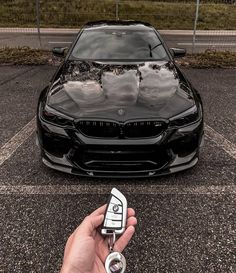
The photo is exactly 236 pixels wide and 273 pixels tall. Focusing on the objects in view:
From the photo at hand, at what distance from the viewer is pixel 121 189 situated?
3.45m

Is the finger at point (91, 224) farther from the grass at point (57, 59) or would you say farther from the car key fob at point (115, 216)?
the grass at point (57, 59)

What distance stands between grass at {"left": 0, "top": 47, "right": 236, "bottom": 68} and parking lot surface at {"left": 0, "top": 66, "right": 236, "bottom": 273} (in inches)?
170

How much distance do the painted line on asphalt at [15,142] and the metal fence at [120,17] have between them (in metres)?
7.63

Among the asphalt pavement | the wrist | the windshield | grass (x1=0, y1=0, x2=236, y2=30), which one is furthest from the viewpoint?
grass (x1=0, y1=0, x2=236, y2=30)

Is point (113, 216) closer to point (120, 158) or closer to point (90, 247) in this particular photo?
point (90, 247)

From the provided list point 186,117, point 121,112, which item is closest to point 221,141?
point 186,117

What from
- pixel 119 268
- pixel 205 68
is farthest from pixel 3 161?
pixel 205 68

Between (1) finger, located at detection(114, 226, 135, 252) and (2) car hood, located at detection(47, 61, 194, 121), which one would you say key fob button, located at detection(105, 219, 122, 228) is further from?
(2) car hood, located at detection(47, 61, 194, 121)

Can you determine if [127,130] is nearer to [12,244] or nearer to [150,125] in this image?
[150,125]

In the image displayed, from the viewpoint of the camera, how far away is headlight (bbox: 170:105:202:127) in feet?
10.9

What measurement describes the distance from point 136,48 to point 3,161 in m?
2.28

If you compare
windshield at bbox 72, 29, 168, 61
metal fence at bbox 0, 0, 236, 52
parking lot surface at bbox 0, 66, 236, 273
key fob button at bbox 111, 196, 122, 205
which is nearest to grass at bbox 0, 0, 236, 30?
metal fence at bbox 0, 0, 236, 52

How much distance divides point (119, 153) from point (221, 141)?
5.91 ft

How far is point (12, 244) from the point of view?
2.71 m
